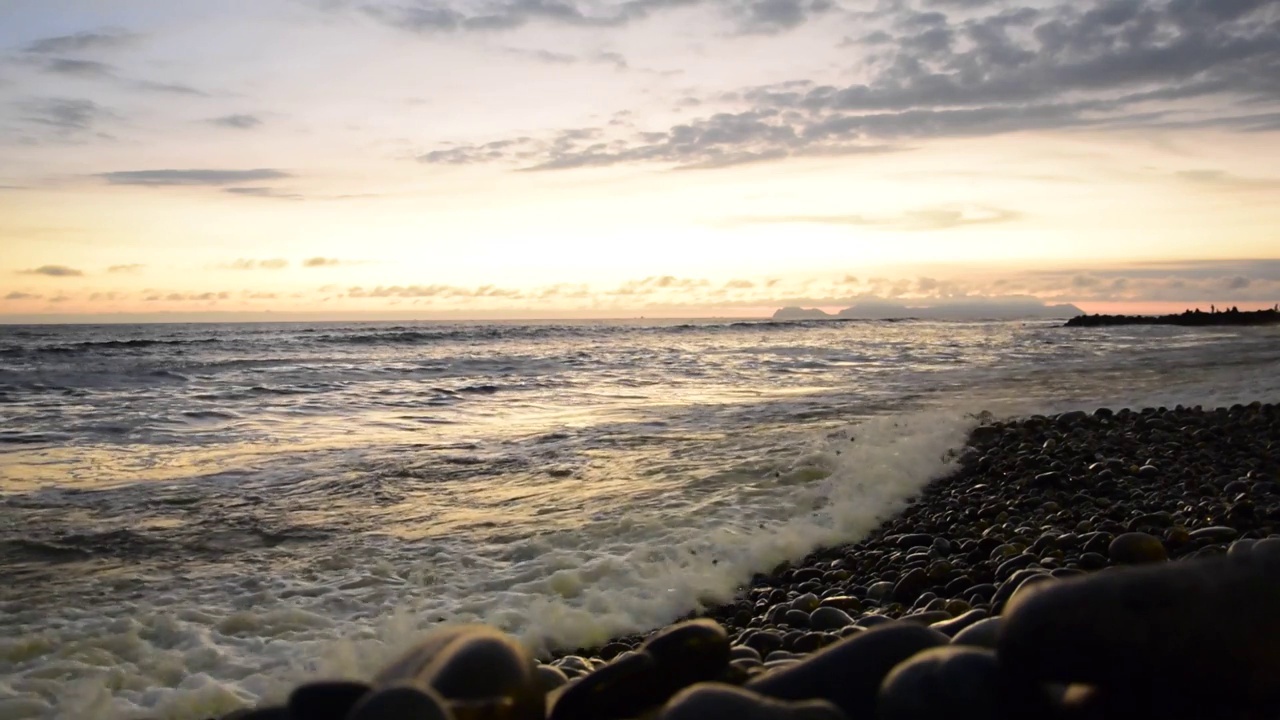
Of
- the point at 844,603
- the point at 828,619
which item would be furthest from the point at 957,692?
the point at 844,603

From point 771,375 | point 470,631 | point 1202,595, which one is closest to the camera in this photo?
point 1202,595

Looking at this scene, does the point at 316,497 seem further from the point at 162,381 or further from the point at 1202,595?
the point at 162,381

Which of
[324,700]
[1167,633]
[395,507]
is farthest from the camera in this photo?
[395,507]

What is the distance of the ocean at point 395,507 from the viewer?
188 inches

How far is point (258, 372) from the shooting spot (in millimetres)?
21703

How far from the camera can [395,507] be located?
7688mm

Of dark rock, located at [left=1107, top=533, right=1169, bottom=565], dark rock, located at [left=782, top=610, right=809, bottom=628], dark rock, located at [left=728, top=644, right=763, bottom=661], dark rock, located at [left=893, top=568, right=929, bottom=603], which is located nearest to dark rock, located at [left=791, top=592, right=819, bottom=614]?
dark rock, located at [left=782, top=610, right=809, bottom=628]

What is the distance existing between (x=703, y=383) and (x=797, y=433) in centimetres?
798

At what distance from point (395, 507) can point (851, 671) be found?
6052mm

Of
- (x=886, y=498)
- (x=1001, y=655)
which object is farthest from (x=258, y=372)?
(x=1001, y=655)

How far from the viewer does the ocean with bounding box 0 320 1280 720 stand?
4777 mm

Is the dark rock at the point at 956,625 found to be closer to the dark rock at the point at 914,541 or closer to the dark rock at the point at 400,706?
the dark rock at the point at 400,706

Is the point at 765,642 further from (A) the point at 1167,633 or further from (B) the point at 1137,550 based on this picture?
(A) the point at 1167,633

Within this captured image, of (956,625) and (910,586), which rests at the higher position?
(956,625)
